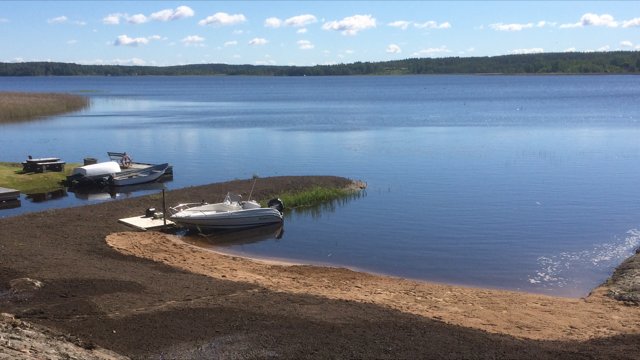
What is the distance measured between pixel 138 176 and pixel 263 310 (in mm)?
25552

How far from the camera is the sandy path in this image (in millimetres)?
15359

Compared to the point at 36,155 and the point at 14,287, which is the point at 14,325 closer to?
the point at 14,287

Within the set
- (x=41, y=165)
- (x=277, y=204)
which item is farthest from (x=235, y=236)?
(x=41, y=165)

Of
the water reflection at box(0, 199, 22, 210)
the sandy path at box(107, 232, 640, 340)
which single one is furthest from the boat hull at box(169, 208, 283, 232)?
the water reflection at box(0, 199, 22, 210)

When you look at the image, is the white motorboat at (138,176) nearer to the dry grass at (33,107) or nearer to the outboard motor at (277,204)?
the outboard motor at (277,204)

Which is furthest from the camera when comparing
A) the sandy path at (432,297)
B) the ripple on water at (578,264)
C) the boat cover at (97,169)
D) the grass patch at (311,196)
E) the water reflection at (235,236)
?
the boat cover at (97,169)

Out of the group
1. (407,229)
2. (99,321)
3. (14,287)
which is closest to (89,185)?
(407,229)

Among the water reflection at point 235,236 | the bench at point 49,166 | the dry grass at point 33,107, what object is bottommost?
the water reflection at point 235,236

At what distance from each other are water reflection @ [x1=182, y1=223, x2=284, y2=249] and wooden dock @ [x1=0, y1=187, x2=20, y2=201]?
10211mm

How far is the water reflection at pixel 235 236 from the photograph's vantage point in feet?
83.8

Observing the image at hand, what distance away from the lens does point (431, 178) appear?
39031 mm

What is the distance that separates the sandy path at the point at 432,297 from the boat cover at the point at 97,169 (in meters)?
14.1

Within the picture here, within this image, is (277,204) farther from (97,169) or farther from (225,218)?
(97,169)

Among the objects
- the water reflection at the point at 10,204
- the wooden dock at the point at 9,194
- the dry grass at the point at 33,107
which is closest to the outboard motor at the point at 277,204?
the water reflection at the point at 10,204
